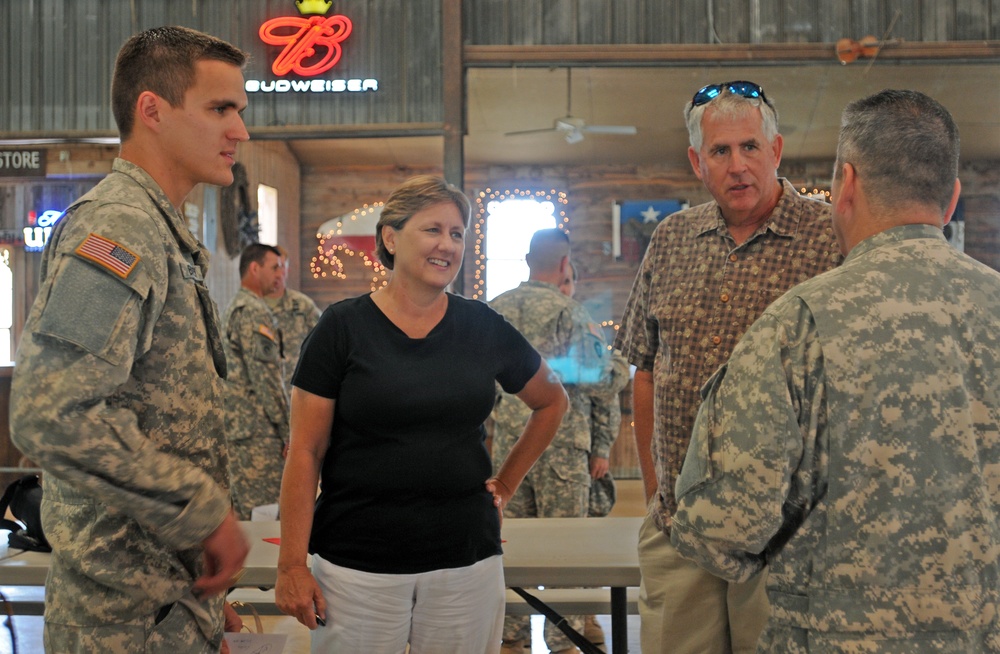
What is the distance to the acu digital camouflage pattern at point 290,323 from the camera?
5.50 meters

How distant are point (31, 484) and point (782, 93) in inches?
297

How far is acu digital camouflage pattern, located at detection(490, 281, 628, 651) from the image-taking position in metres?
4.05

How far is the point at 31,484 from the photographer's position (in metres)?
2.88

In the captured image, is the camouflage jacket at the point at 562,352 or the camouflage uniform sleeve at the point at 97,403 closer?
the camouflage uniform sleeve at the point at 97,403

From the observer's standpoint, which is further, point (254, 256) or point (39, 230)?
point (39, 230)

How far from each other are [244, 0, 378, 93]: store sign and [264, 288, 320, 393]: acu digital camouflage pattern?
1.39 metres

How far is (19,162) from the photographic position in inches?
253

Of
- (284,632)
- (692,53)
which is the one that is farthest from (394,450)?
(692,53)

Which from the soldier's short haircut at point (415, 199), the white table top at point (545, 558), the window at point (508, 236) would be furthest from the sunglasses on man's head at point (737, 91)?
the window at point (508, 236)

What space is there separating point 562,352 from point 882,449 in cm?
279

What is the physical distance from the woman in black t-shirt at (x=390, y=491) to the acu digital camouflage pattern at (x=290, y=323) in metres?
3.46

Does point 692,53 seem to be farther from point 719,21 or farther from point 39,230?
point 39,230

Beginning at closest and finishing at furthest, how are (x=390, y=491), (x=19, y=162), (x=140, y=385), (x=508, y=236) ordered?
(x=140, y=385)
(x=390, y=491)
(x=19, y=162)
(x=508, y=236)

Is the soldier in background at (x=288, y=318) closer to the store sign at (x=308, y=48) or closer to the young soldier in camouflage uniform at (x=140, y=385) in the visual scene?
the store sign at (x=308, y=48)
